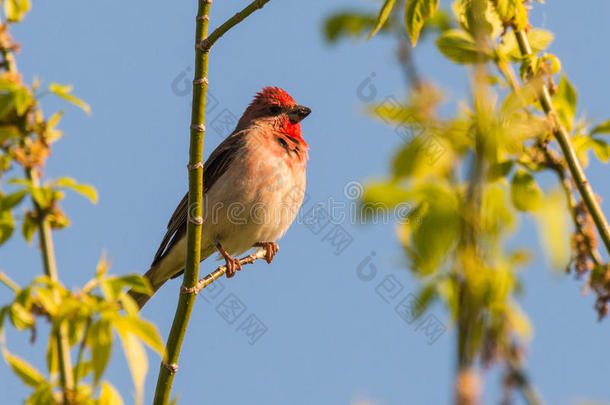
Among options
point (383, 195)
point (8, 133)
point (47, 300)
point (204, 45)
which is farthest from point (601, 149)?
point (8, 133)

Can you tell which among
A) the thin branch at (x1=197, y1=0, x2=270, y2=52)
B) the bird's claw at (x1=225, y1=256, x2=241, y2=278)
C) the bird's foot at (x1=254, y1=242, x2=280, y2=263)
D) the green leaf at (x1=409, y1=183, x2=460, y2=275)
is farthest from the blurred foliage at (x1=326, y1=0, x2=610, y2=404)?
the bird's foot at (x1=254, y1=242, x2=280, y2=263)

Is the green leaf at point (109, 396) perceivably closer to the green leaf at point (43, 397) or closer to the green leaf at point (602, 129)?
the green leaf at point (43, 397)

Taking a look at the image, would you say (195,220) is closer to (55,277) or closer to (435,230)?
(55,277)

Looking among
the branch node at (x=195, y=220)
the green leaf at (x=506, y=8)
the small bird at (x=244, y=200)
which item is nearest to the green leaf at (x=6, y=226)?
the branch node at (x=195, y=220)

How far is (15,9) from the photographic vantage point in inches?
137

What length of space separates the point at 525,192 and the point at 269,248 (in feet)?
16.6

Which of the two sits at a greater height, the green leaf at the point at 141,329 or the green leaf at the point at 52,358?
the green leaf at the point at 52,358

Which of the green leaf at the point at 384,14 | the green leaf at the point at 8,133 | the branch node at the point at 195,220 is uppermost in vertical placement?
the green leaf at the point at 8,133

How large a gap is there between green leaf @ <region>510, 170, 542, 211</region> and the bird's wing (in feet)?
16.7

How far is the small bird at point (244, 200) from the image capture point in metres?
7.89

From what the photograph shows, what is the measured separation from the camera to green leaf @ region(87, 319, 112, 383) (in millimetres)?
2600

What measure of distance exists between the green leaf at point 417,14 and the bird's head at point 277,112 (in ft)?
18.7

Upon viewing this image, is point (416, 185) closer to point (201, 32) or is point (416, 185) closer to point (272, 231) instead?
point (201, 32)

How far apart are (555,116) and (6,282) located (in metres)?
2.36
